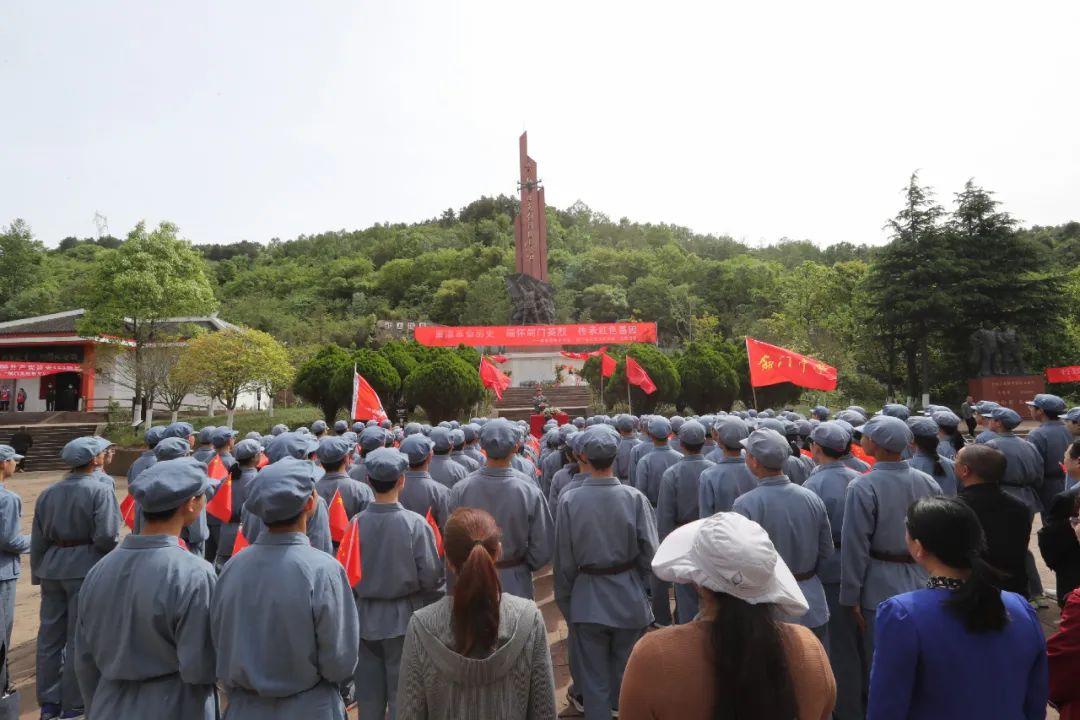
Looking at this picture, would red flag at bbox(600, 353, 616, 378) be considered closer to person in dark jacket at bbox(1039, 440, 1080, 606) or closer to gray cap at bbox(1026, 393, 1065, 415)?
gray cap at bbox(1026, 393, 1065, 415)

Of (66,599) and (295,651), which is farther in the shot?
(66,599)

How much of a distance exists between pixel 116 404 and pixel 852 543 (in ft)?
88.8

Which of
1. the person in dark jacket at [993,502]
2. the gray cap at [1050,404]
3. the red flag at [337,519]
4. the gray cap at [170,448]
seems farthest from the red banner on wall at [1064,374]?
the gray cap at [170,448]

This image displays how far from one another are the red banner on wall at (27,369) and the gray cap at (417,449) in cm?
2764

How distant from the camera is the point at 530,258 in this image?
122ft

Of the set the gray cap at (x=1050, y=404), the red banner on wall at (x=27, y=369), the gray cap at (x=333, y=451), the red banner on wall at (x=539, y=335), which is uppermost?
the red banner on wall at (x=539, y=335)

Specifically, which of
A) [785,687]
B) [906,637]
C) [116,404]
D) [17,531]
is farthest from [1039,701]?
[116,404]

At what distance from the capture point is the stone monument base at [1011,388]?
60.8 ft

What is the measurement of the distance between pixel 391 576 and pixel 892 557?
2.57 meters

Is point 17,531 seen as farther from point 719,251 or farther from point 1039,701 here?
point 719,251

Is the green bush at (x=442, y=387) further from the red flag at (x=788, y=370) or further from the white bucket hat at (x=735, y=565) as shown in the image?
the white bucket hat at (x=735, y=565)

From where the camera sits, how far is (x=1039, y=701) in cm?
173

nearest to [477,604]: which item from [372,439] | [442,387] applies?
[372,439]

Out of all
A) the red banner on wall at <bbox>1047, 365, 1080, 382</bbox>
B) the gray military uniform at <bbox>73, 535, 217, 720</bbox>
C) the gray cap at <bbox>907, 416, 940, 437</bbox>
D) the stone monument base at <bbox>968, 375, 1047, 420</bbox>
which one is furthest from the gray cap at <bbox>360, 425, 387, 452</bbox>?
the red banner on wall at <bbox>1047, 365, 1080, 382</bbox>
